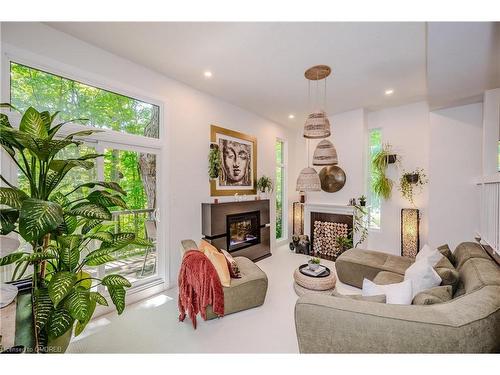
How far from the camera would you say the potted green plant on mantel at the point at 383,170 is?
4.21 meters

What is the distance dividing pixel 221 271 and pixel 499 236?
2.86m

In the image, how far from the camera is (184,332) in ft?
7.13

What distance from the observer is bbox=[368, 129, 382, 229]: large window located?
178 inches

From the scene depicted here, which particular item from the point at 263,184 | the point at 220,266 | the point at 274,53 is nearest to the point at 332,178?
the point at 263,184

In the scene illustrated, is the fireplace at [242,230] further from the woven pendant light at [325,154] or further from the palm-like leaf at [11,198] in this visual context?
the palm-like leaf at [11,198]

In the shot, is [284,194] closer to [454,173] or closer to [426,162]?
[426,162]

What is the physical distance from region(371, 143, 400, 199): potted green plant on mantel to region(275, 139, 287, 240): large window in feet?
6.96

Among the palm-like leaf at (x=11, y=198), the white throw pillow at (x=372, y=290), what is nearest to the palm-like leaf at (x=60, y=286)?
the palm-like leaf at (x=11, y=198)

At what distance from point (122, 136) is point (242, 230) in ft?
8.54

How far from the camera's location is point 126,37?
7.48 feet

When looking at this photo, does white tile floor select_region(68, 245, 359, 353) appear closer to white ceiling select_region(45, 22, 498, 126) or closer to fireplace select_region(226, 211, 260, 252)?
fireplace select_region(226, 211, 260, 252)

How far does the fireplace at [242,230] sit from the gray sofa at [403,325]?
260 cm

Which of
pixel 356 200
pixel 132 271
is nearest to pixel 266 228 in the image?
pixel 356 200

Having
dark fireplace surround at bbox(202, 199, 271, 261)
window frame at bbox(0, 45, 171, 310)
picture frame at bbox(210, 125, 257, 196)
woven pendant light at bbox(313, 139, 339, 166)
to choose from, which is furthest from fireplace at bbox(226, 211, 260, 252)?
woven pendant light at bbox(313, 139, 339, 166)
